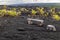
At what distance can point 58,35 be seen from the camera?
124 cm

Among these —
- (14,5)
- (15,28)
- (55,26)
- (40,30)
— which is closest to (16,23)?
(15,28)

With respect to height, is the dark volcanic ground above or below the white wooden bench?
below

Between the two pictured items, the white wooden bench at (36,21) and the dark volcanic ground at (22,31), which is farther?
the white wooden bench at (36,21)

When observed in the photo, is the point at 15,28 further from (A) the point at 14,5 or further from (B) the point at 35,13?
(A) the point at 14,5

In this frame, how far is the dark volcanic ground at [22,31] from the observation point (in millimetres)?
1207

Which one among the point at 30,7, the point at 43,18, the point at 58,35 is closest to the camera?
the point at 58,35

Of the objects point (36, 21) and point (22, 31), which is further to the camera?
point (36, 21)

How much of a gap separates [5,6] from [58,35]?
32.1 inches

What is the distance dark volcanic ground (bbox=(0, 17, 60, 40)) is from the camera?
47.5 inches

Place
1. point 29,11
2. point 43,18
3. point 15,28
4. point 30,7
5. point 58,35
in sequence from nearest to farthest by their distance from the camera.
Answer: point 58,35, point 15,28, point 43,18, point 29,11, point 30,7

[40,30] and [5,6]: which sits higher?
[5,6]

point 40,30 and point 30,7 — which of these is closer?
point 40,30

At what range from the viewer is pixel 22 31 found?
1.31 meters

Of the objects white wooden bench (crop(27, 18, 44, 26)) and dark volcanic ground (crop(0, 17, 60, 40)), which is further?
white wooden bench (crop(27, 18, 44, 26))
